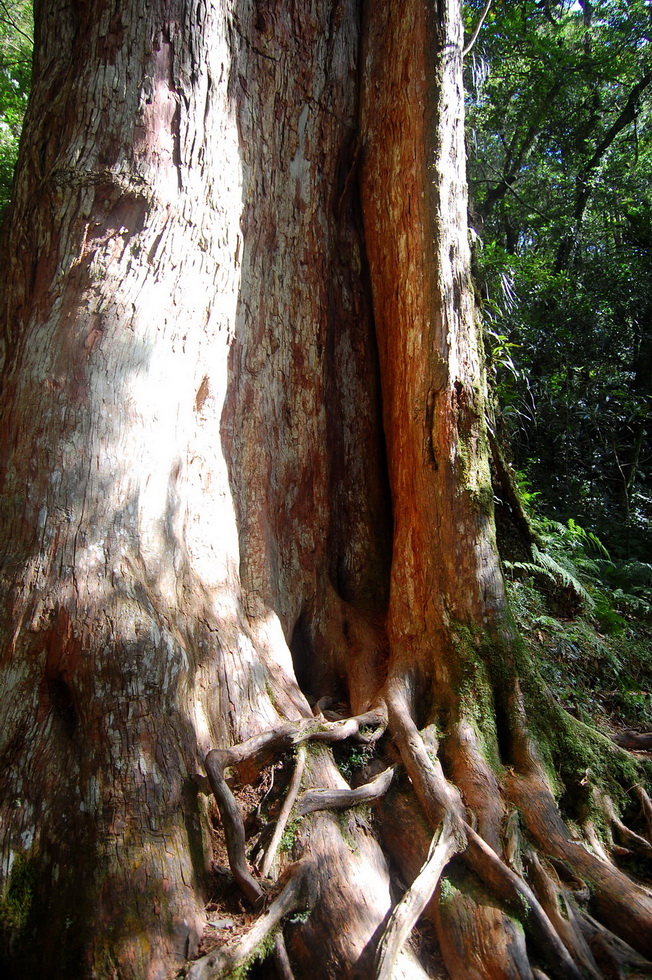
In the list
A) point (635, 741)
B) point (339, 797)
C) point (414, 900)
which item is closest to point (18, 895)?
point (339, 797)

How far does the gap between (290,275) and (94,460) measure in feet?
5.60

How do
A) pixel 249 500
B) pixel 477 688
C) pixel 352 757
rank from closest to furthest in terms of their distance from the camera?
pixel 352 757 → pixel 477 688 → pixel 249 500

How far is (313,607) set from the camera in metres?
3.19

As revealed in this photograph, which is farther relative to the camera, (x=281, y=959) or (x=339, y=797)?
(x=339, y=797)

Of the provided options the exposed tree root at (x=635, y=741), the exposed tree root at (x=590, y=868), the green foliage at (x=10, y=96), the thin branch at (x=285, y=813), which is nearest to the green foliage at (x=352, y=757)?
the thin branch at (x=285, y=813)

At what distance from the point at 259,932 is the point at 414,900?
484 millimetres

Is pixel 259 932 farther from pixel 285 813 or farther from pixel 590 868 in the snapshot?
pixel 590 868

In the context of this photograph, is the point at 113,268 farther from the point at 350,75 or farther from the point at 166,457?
the point at 350,75

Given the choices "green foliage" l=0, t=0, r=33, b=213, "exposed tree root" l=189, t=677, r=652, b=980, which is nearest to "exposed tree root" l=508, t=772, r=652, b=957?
"exposed tree root" l=189, t=677, r=652, b=980

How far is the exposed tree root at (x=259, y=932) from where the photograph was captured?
173 cm

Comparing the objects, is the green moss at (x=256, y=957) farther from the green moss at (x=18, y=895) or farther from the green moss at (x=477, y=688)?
the green moss at (x=477, y=688)

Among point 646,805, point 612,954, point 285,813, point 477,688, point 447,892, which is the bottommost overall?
point 612,954

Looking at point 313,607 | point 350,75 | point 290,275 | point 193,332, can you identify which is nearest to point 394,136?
point 350,75

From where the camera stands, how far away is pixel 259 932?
5.94ft
